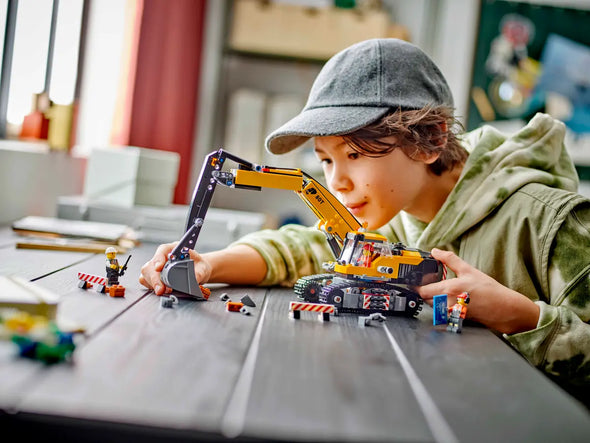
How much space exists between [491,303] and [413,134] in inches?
13.2

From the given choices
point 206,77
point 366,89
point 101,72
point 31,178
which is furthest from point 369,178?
point 206,77

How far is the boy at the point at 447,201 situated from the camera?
945 mm

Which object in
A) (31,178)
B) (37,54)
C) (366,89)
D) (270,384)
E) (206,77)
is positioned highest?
(206,77)

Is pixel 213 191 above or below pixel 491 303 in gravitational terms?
above

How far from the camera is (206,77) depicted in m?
3.28

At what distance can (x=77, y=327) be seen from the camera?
646 mm

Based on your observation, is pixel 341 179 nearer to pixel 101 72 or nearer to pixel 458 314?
pixel 458 314

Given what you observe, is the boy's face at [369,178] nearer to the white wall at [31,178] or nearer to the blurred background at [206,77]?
the blurred background at [206,77]

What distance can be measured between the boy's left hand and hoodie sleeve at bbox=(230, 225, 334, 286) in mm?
306

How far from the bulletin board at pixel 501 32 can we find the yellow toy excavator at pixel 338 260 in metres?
2.62

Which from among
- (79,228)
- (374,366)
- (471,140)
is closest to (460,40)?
(471,140)

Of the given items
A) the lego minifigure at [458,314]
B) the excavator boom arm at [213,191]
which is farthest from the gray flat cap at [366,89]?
the lego minifigure at [458,314]

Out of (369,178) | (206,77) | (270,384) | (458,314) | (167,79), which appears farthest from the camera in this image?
(206,77)

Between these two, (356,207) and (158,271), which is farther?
(356,207)
